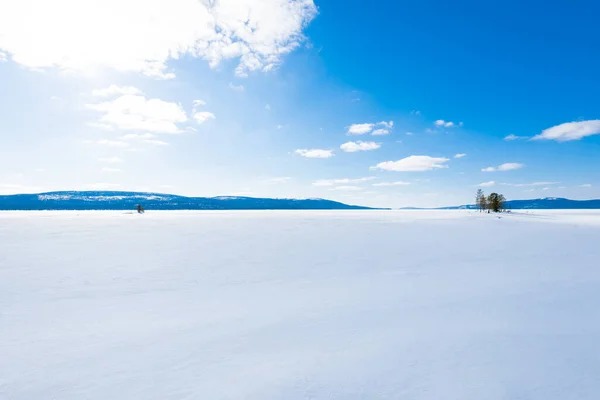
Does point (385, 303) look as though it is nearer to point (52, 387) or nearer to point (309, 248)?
point (52, 387)

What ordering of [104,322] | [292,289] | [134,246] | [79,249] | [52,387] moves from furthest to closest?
[134,246]
[79,249]
[292,289]
[104,322]
[52,387]

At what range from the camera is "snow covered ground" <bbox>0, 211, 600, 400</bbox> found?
4.32 metres

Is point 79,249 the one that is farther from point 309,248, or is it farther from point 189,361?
point 189,361

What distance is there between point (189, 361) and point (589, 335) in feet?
23.2

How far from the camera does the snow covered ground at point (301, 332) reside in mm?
4316

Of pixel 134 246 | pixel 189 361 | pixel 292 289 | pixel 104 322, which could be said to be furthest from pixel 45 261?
pixel 189 361

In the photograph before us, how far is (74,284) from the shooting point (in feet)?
31.7

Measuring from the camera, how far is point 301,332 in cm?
610

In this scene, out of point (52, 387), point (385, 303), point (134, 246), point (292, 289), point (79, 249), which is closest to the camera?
point (52, 387)

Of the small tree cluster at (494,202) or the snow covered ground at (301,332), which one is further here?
the small tree cluster at (494,202)

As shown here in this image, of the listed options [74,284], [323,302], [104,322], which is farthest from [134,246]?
[323,302]

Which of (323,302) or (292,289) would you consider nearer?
(323,302)

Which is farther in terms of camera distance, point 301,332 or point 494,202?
point 494,202

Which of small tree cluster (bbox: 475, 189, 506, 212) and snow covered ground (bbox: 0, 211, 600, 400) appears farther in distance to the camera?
small tree cluster (bbox: 475, 189, 506, 212)
